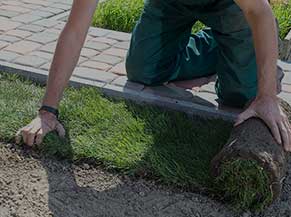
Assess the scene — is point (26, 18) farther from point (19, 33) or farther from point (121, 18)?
point (121, 18)

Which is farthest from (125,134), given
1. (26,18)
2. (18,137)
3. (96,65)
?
(26,18)

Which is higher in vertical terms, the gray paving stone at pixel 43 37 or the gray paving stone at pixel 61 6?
the gray paving stone at pixel 61 6

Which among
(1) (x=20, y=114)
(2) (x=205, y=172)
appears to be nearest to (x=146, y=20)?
(1) (x=20, y=114)

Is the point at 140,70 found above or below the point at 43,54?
above

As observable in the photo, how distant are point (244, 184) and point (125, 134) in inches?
30.7

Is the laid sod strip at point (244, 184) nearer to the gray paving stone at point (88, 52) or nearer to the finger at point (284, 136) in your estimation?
the finger at point (284, 136)

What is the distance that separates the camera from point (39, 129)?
3016 millimetres

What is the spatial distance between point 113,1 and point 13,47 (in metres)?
1.20

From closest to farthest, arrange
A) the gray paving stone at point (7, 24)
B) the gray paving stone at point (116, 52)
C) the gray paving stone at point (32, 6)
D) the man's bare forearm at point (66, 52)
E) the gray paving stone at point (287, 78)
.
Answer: the man's bare forearm at point (66, 52) → the gray paving stone at point (287, 78) → the gray paving stone at point (116, 52) → the gray paving stone at point (7, 24) → the gray paving stone at point (32, 6)

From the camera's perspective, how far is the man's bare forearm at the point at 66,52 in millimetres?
2982

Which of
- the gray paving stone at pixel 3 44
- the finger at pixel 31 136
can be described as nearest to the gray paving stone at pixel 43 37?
the gray paving stone at pixel 3 44

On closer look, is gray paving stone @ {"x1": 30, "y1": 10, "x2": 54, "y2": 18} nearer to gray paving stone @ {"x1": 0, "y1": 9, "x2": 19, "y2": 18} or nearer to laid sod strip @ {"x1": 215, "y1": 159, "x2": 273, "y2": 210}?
gray paving stone @ {"x1": 0, "y1": 9, "x2": 19, "y2": 18}

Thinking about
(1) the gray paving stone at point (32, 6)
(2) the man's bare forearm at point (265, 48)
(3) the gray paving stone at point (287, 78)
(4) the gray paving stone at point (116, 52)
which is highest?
(2) the man's bare forearm at point (265, 48)

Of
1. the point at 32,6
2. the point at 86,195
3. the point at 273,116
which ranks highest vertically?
the point at 273,116
